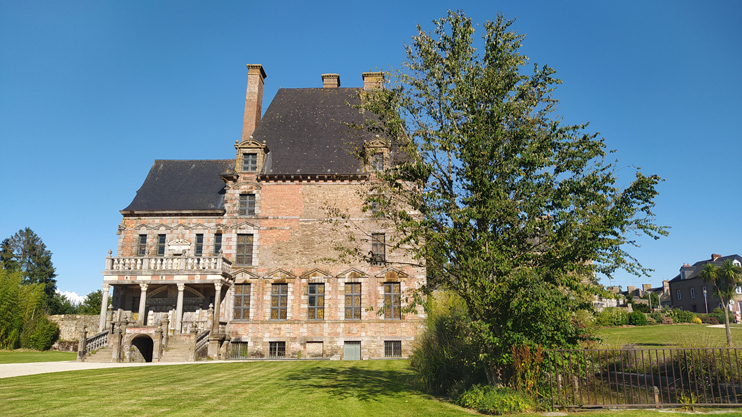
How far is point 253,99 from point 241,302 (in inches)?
469

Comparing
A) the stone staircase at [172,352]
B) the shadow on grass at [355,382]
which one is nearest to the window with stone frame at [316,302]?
the stone staircase at [172,352]

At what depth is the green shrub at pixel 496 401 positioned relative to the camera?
9.04 metres

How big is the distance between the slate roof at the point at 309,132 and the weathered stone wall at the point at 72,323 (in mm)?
15517

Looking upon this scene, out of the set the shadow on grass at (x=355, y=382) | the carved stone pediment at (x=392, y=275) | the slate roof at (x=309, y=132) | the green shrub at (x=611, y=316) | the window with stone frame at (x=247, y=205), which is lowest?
the shadow on grass at (x=355, y=382)

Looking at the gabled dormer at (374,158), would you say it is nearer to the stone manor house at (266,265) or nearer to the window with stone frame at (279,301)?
the stone manor house at (266,265)

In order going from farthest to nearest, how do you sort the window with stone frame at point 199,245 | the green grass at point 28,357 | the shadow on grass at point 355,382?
1. the window with stone frame at point 199,245
2. the green grass at point 28,357
3. the shadow on grass at point 355,382

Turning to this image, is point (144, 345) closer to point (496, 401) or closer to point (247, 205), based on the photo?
point (247, 205)

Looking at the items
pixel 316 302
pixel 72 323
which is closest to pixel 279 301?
pixel 316 302

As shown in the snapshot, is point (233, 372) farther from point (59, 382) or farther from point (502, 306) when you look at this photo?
point (502, 306)

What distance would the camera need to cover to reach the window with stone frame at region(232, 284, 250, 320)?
950 inches

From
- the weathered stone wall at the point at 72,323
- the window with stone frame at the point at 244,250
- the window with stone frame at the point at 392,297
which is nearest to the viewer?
the window with stone frame at the point at 392,297

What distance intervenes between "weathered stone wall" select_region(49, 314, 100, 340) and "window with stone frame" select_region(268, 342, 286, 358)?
13.4 m

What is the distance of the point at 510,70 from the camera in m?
10.3

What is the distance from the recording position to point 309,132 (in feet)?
89.4
